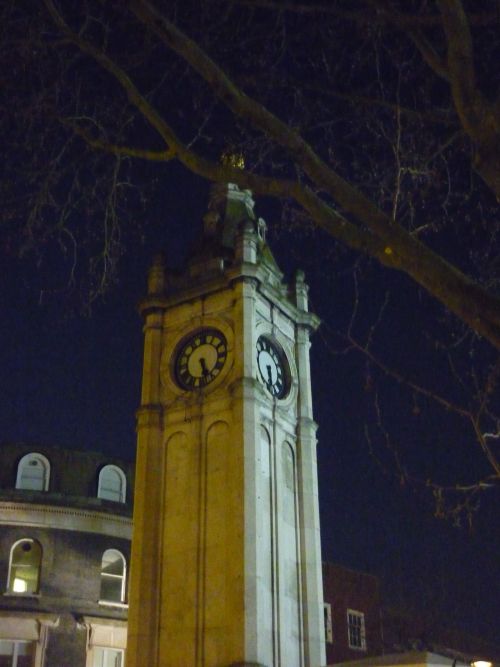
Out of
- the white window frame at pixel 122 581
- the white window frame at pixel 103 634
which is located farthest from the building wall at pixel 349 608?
the white window frame at pixel 103 634

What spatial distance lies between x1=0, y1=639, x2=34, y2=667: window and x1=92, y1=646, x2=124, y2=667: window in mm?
2637

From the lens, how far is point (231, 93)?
447 inches

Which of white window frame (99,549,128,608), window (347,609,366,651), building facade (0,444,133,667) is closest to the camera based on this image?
building facade (0,444,133,667)

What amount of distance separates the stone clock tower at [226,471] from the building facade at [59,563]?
5.68 meters

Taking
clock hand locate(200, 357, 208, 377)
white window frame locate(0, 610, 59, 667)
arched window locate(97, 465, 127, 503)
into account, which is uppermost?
clock hand locate(200, 357, 208, 377)

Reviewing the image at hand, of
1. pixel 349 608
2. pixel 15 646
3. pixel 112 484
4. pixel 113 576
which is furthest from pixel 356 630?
pixel 15 646

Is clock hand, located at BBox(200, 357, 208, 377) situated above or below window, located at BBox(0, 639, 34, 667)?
above

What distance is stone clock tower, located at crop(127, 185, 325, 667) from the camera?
3159 cm

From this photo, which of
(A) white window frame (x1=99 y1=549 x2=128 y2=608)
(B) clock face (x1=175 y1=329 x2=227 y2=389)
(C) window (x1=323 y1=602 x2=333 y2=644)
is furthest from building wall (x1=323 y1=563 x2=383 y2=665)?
(B) clock face (x1=175 y1=329 x2=227 y2=389)

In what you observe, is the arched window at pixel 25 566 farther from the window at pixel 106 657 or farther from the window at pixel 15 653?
the window at pixel 106 657

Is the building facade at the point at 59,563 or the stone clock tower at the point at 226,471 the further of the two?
the building facade at the point at 59,563

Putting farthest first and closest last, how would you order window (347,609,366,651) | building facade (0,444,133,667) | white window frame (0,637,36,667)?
1. window (347,609,366,651)
2. building facade (0,444,133,667)
3. white window frame (0,637,36,667)

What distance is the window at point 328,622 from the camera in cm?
4362

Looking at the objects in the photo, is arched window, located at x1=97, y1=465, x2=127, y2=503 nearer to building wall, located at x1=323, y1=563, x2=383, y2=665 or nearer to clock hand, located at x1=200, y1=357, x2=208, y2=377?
clock hand, located at x1=200, y1=357, x2=208, y2=377
